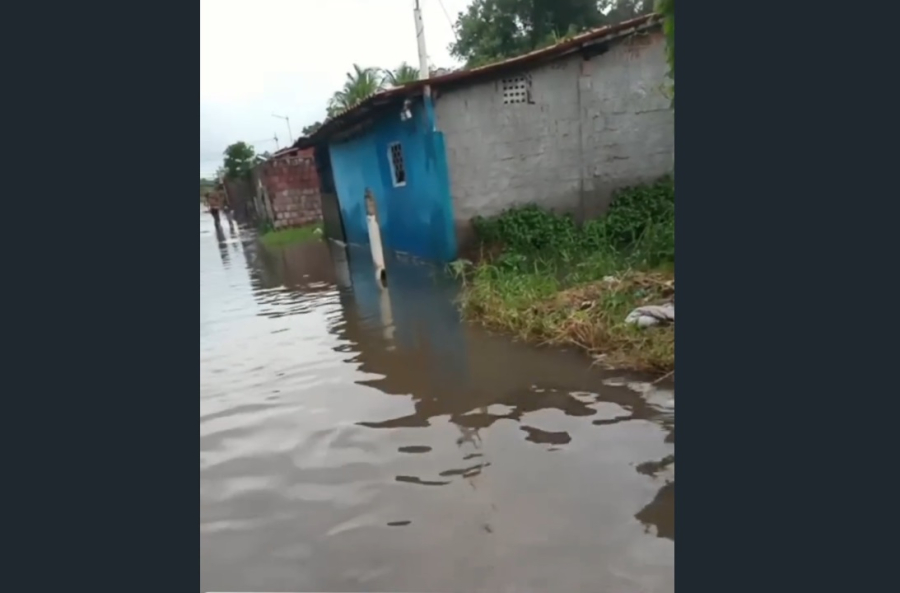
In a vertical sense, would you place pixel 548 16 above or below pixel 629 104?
above

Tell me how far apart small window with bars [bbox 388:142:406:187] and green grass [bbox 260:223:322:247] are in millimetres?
7598

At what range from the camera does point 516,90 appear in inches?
361

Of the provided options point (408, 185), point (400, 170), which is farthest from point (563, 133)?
point (400, 170)

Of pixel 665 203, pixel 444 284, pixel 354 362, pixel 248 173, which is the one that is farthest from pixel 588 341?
pixel 248 173

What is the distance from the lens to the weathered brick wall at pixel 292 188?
20.2 metres

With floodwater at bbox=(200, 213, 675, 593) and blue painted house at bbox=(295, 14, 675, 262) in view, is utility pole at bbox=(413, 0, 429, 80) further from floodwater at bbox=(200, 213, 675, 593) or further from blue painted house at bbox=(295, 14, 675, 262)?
floodwater at bbox=(200, 213, 675, 593)

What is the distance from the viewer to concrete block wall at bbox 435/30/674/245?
914 centimetres

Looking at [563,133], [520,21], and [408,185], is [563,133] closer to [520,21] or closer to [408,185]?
[408,185]

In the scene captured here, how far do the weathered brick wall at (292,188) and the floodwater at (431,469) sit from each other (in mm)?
14662

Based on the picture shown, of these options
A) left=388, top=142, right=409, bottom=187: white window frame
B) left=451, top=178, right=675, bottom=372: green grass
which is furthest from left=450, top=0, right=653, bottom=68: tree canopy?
left=451, top=178, right=675, bottom=372: green grass

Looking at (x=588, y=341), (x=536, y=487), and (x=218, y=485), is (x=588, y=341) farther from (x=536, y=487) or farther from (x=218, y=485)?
(x=218, y=485)

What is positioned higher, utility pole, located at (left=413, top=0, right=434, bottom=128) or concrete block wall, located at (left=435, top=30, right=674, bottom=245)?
utility pole, located at (left=413, top=0, right=434, bottom=128)

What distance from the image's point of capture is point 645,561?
2.56 m

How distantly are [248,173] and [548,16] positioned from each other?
14532 mm
